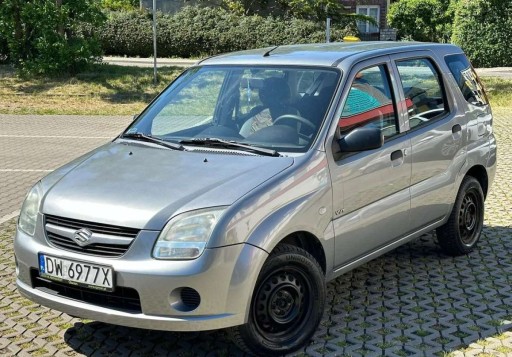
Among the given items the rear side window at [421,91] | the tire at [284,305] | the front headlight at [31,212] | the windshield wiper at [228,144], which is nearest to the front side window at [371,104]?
the rear side window at [421,91]

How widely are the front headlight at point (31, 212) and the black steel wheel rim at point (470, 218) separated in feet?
11.8

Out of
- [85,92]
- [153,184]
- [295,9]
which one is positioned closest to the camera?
[153,184]

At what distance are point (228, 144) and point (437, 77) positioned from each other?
224 centimetres

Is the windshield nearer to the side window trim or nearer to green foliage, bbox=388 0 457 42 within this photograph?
the side window trim

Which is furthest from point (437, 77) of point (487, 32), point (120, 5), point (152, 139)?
point (120, 5)

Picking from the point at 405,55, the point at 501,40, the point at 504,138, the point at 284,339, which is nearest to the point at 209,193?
the point at 284,339

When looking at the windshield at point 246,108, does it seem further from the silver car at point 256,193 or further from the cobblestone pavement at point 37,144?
the cobblestone pavement at point 37,144

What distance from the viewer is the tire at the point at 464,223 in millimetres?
6320

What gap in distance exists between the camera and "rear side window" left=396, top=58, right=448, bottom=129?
5.68 metres

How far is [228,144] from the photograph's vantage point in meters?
4.86

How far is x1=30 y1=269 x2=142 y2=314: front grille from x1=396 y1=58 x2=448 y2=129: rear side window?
2612 millimetres

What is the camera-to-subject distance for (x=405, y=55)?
19.2 ft

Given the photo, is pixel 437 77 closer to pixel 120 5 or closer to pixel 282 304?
pixel 282 304

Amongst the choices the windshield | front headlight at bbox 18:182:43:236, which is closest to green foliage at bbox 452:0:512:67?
the windshield
